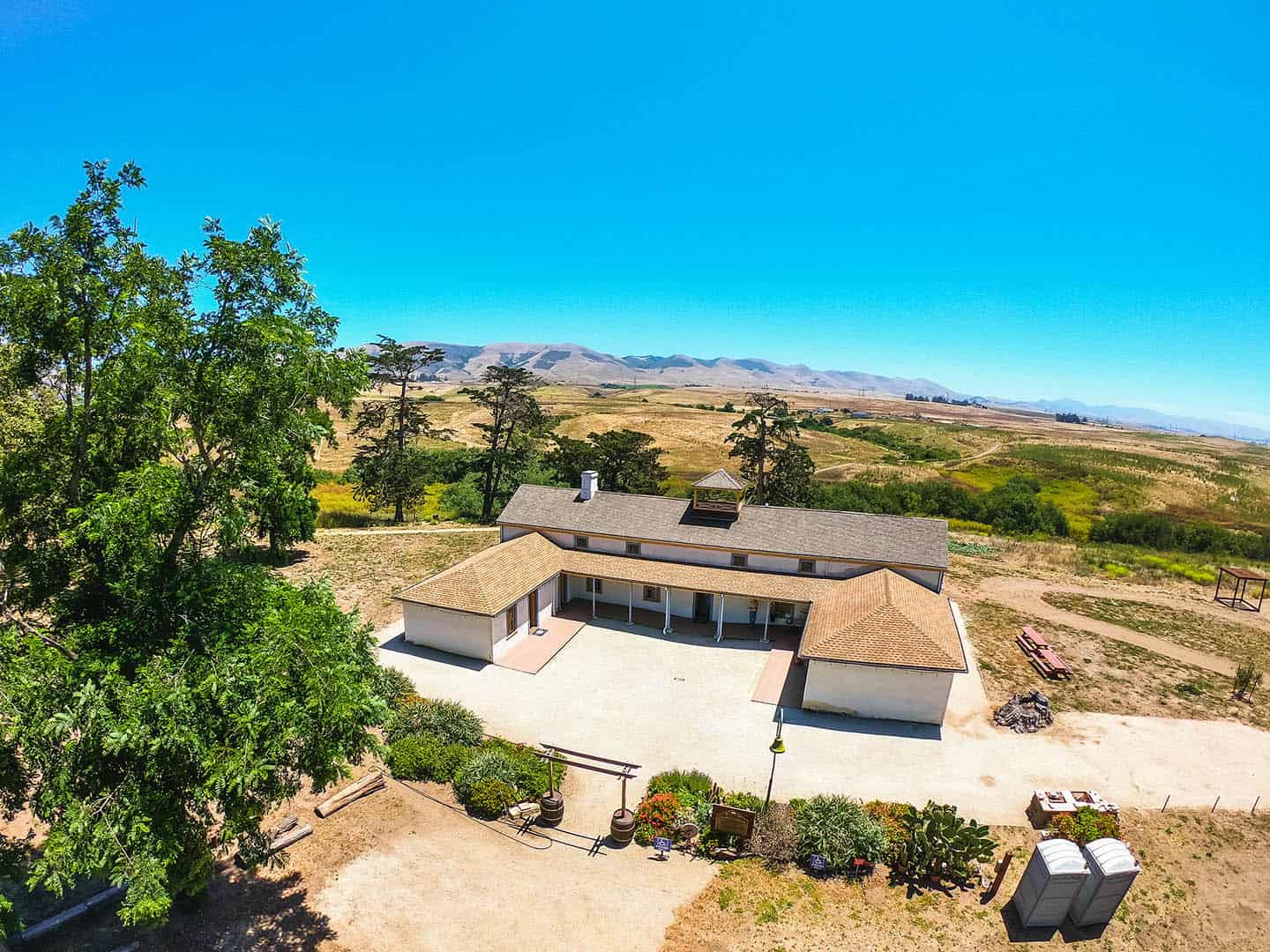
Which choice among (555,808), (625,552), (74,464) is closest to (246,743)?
(74,464)

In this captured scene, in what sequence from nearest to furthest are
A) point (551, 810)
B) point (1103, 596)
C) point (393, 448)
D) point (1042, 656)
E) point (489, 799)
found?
point (551, 810) < point (489, 799) < point (1042, 656) < point (1103, 596) < point (393, 448)

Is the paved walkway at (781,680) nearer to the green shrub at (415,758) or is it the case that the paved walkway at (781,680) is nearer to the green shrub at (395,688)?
the green shrub at (415,758)

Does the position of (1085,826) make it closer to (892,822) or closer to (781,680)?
(892,822)

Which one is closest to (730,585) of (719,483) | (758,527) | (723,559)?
(723,559)

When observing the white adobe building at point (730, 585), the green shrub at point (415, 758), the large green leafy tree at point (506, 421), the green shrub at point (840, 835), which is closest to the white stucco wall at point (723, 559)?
the white adobe building at point (730, 585)

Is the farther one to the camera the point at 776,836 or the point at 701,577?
the point at 701,577

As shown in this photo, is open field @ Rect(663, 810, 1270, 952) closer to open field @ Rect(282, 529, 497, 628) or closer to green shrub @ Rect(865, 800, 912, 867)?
green shrub @ Rect(865, 800, 912, 867)
